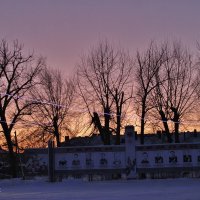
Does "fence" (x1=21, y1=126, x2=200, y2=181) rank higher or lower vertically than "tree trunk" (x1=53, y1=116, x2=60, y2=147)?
lower

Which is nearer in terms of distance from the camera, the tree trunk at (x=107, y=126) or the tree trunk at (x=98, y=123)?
Result: the tree trunk at (x=107, y=126)

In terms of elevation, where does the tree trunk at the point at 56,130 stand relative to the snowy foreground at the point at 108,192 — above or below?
above


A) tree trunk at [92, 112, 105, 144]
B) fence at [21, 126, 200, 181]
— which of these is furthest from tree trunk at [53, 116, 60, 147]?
fence at [21, 126, 200, 181]

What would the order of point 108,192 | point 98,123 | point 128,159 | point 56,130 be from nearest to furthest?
point 108,192 → point 128,159 → point 98,123 → point 56,130

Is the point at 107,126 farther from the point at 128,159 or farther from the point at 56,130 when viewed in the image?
the point at 128,159

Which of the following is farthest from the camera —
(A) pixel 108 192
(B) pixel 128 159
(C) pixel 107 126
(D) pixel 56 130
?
(D) pixel 56 130

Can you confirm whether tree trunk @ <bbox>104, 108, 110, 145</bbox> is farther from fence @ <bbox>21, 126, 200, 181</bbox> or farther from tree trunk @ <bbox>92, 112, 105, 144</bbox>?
fence @ <bbox>21, 126, 200, 181</bbox>

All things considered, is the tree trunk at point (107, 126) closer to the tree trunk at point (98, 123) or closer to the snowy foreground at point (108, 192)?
the tree trunk at point (98, 123)

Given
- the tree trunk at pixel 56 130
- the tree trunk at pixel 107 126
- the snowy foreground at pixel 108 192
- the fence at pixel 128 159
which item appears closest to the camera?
the snowy foreground at pixel 108 192

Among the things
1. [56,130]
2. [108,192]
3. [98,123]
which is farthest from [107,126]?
[108,192]

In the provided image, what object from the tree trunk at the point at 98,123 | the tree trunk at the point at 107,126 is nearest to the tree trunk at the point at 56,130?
the tree trunk at the point at 98,123

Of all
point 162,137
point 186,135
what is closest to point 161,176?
point 162,137

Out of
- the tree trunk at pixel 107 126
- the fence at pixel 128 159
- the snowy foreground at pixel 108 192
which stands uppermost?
the tree trunk at pixel 107 126

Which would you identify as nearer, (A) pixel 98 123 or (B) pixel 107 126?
(B) pixel 107 126
